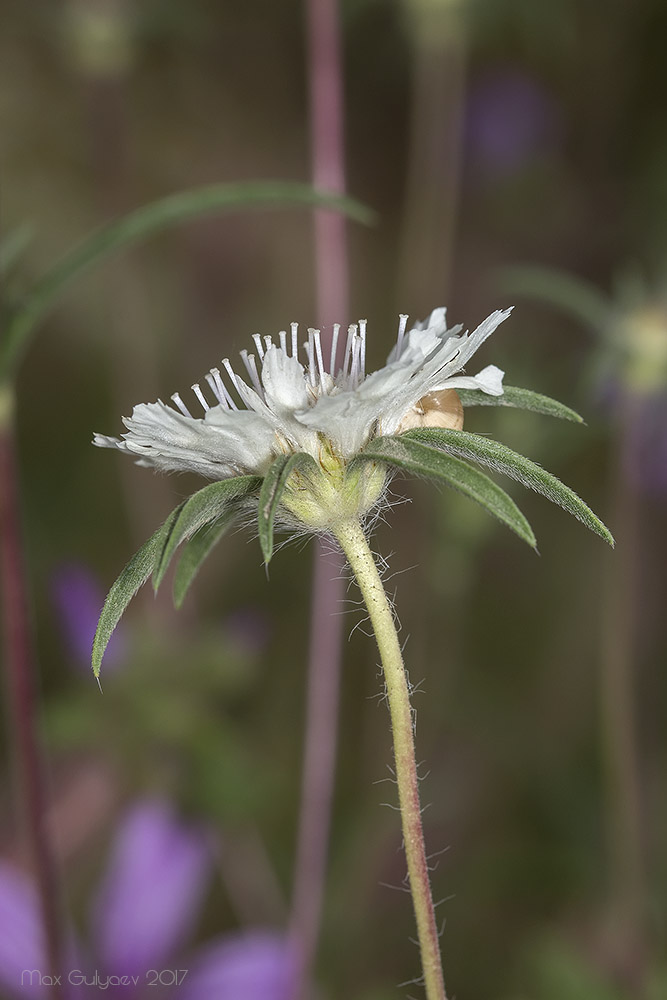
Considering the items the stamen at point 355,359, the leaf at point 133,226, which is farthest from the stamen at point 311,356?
the leaf at point 133,226

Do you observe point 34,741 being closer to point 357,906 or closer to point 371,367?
point 357,906

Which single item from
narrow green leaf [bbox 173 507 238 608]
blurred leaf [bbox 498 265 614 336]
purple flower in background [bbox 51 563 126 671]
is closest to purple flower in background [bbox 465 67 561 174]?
blurred leaf [bbox 498 265 614 336]

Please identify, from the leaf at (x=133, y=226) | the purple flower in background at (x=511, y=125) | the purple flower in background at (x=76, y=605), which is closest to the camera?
the leaf at (x=133, y=226)

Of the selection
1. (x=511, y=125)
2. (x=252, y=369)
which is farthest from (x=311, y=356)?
(x=511, y=125)

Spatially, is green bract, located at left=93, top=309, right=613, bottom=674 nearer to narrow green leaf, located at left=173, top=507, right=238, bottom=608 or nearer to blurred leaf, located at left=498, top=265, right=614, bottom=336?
narrow green leaf, located at left=173, top=507, right=238, bottom=608

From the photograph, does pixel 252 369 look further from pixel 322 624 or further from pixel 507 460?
pixel 322 624

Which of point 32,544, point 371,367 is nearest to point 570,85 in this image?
point 371,367

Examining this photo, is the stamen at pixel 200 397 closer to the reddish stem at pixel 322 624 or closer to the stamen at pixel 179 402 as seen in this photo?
the stamen at pixel 179 402
